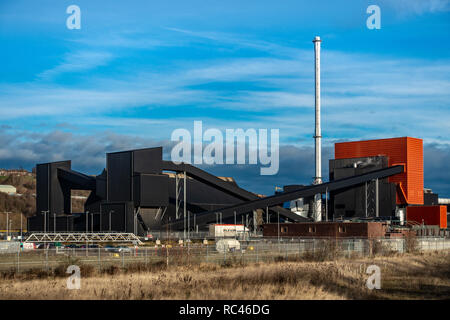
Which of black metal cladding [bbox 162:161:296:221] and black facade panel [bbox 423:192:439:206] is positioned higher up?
black metal cladding [bbox 162:161:296:221]

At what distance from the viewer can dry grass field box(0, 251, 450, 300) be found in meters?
23.1

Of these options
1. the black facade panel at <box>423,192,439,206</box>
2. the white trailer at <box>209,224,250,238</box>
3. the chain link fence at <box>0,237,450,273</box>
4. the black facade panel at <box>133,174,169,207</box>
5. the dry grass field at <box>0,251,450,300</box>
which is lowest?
the white trailer at <box>209,224,250,238</box>

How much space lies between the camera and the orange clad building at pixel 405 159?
124 metres

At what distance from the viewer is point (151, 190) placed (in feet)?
332

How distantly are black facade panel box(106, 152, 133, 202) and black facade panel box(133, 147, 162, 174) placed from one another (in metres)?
1.15

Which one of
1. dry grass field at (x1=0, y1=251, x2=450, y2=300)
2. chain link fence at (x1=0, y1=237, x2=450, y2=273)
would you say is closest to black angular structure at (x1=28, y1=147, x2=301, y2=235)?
chain link fence at (x1=0, y1=237, x2=450, y2=273)

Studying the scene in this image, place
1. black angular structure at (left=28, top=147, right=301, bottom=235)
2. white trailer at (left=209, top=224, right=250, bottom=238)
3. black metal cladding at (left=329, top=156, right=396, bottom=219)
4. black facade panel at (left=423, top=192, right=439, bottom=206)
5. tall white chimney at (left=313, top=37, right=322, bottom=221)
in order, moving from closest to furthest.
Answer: white trailer at (left=209, top=224, right=250, bottom=238)
black angular structure at (left=28, top=147, right=301, bottom=235)
tall white chimney at (left=313, top=37, right=322, bottom=221)
black metal cladding at (left=329, top=156, right=396, bottom=219)
black facade panel at (left=423, top=192, right=439, bottom=206)

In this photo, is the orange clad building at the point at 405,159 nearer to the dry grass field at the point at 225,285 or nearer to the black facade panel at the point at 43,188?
the black facade panel at the point at 43,188

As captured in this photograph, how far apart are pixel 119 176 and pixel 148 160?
19.9ft

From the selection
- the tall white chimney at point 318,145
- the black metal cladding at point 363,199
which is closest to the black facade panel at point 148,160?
the tall white chimney at point 318,145

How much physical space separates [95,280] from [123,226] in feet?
233

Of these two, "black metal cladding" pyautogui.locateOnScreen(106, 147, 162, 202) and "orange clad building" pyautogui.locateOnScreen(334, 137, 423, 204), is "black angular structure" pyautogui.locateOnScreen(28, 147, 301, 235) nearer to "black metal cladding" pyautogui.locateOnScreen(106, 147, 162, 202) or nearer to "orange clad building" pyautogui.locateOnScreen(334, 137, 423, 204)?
"black metal cladding" pyautogui.locateOnScreen(106, 147, 162, 202)

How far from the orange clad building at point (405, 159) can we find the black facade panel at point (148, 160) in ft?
167
